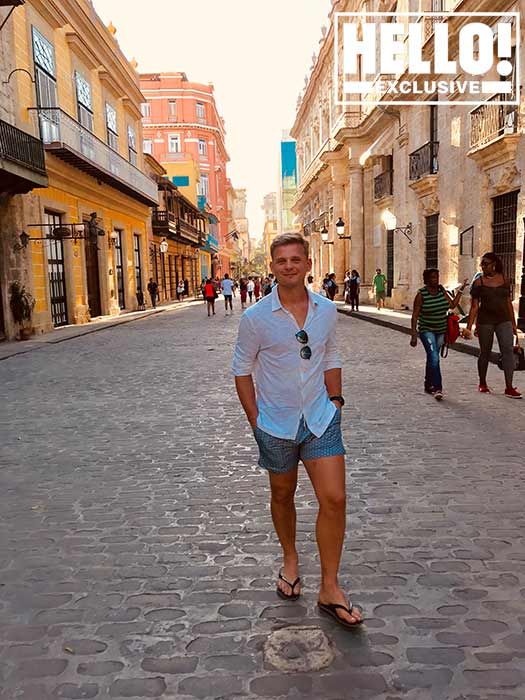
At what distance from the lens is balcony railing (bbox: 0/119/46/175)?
44.2ft

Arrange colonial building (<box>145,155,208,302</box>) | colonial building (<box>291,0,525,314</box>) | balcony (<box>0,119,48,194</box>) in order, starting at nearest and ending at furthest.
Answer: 1. balcony (<box>0,119,48,194</box>)
2. colonial building (<box>291,0,525,314</box>)
3. colonial building (<box>145,155,208,302</box>)

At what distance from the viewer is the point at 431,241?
20.2 m

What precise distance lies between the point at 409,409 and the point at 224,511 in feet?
11.4

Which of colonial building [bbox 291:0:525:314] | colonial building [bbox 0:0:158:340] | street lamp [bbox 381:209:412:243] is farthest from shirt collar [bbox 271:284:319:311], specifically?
street lamp [bbox 381:209:412:243]

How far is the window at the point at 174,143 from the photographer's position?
2352 inches

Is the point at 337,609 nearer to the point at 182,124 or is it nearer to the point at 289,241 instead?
the point at 289,241

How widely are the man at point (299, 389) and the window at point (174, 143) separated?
2399 inches

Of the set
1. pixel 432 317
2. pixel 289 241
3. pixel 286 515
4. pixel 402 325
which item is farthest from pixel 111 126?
pixel 286 515

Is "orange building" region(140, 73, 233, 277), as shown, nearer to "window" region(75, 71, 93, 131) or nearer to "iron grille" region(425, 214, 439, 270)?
"window" region(75, 71, 93, 131)

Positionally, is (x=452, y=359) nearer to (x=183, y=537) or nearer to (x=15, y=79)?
(x=183, y=537)

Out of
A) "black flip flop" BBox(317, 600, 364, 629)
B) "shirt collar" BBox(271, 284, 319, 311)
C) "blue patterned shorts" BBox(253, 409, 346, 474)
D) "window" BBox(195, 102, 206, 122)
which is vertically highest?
"window" BBox(195, 102, 206, 122)

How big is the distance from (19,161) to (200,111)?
1989 inches

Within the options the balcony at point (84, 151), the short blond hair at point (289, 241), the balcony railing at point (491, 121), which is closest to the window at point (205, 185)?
the balcony at point (84, 151)

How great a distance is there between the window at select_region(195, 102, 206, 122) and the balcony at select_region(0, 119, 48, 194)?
48.0 metres
